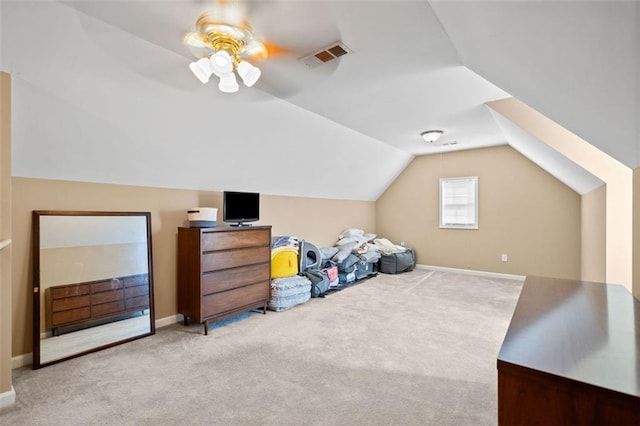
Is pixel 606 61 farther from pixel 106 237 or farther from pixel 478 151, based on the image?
pixel 478 151

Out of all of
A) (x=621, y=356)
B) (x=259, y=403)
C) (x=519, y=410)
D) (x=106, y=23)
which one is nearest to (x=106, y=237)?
(x=106, y=23)

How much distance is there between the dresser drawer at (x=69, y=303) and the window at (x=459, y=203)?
588 centimetres

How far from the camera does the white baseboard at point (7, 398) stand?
1.92m

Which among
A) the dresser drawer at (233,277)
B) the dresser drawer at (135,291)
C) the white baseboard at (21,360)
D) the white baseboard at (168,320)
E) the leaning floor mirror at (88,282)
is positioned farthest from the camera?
→ the white baseboard at (168,320)

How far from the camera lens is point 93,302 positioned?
9.39ft

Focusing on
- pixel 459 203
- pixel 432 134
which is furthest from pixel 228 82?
pixel 459 203

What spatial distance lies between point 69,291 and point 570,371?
351 cm

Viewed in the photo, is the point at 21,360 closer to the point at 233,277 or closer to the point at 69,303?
the point at 69,303

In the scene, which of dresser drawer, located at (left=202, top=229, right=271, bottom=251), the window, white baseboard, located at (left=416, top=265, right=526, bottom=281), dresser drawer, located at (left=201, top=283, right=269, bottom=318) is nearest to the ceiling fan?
dresser drawer, located at (left=202, top=229, right=271, bottom=251)

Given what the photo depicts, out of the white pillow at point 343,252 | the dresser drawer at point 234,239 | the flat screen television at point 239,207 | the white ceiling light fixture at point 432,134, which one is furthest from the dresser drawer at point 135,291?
the white ceiling light fixture at point 432,134

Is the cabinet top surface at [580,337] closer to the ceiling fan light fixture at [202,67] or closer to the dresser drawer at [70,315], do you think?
the ceiling fan light fixture at [202,67]

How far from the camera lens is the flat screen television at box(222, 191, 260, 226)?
141 inches

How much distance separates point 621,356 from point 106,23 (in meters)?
3.05

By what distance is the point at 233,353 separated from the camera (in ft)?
8.82
